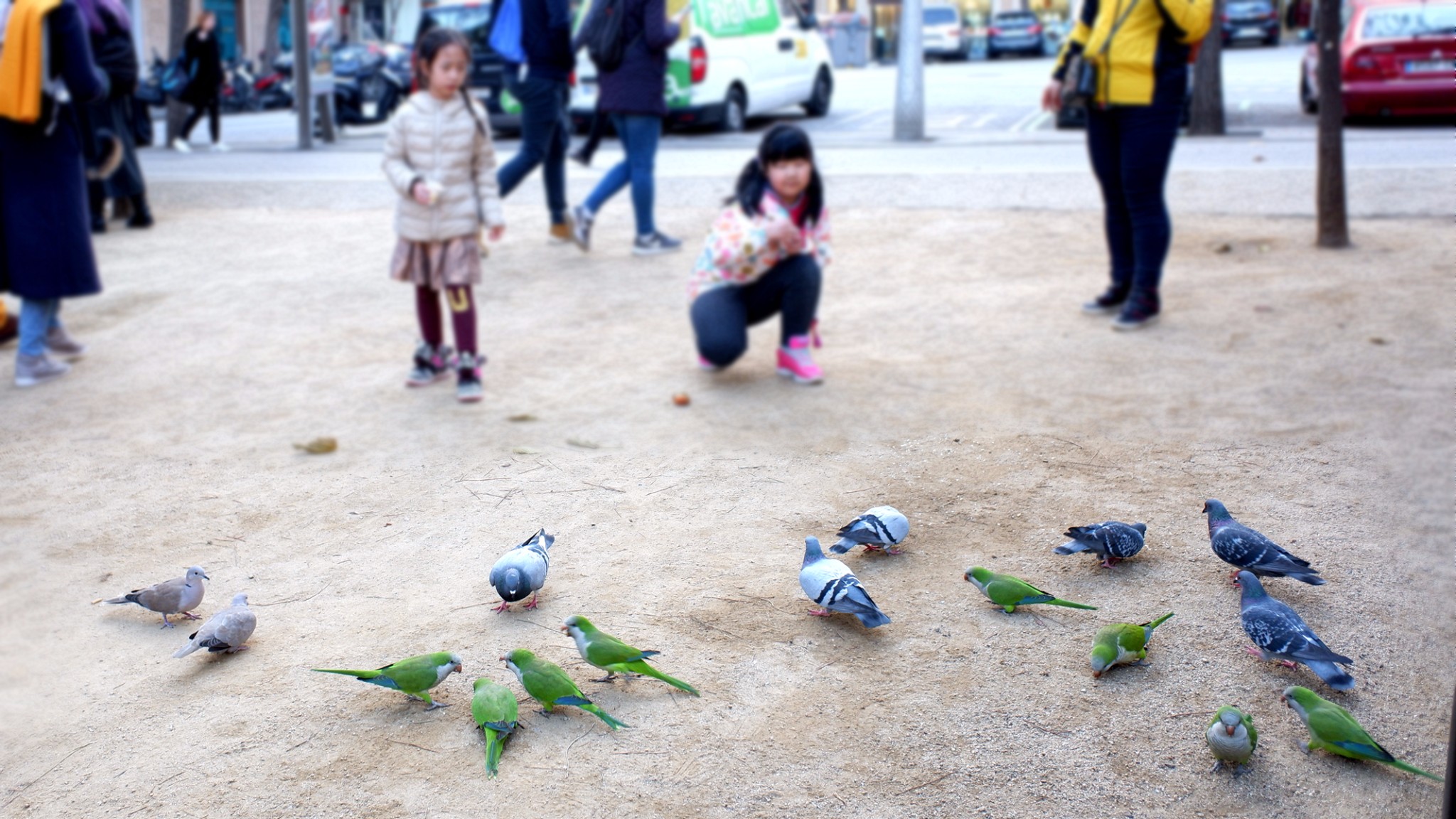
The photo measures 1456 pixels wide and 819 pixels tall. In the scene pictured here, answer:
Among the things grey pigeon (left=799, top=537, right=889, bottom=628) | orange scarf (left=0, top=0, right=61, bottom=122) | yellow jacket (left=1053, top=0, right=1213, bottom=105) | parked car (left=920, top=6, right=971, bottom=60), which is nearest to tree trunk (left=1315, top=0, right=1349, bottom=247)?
yellow jacket (left=1053, top=0, right=1213, bottom=105)

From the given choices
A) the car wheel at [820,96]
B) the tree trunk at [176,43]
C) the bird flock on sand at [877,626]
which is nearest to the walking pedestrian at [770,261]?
the bird flock on sand at [877,626]

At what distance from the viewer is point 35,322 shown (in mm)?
5602

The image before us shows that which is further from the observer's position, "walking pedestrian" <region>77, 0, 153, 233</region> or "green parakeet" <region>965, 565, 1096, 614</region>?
"walking pedestrian" <region>77, 0, 153, 233</region>

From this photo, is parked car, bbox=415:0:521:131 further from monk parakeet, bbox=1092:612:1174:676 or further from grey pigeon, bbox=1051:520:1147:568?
monk parakeet, bbox=1092:612:1174:676

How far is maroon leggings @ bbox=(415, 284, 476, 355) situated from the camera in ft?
17.0

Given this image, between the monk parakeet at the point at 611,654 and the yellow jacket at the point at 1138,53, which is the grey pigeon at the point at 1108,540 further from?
the yellow jacket at the point at 1138,53

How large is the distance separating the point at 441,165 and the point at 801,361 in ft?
5.64

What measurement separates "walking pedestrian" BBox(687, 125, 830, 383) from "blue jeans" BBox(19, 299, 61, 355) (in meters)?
2.93

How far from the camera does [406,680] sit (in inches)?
108

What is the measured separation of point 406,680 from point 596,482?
159 cm

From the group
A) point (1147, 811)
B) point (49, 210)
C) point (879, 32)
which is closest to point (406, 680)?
point (1147, 811)

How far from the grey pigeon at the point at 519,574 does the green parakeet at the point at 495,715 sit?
0.52 m

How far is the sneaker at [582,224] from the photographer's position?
8.21 m

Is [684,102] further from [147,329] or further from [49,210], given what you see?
[49,210]
